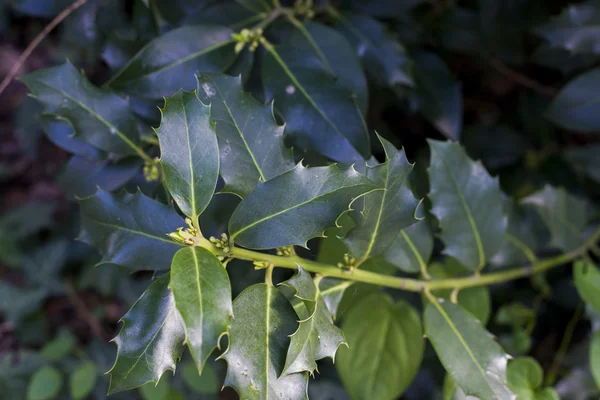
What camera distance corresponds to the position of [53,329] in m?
2.17

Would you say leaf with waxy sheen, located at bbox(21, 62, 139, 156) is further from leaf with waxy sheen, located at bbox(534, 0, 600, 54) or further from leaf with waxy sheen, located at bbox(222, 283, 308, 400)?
leaf with waxy sheen, located at bbox(534, 0, 600, 54)

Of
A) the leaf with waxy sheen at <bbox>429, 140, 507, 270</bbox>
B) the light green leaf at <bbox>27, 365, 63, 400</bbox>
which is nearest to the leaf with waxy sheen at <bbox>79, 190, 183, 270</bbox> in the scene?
the leaf with waxy sheen at <bbox>429, 140, 507, 270</bbox>

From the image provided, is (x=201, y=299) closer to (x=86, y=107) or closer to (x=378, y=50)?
(x=86, y=107)

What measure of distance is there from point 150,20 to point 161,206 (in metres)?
0.64

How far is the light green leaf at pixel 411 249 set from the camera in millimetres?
993

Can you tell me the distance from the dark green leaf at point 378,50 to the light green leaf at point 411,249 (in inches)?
15.5

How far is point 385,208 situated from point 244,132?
10.9 inches

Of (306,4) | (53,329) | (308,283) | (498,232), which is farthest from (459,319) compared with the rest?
(53,329)

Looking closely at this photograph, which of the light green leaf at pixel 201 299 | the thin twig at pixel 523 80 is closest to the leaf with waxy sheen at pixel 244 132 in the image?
the light green leaf at pixel 201 299

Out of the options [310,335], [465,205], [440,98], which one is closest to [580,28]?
[440,98]

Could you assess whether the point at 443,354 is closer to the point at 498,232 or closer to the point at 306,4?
the point at 498,232

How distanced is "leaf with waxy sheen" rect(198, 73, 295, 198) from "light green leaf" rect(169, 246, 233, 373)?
187 mm

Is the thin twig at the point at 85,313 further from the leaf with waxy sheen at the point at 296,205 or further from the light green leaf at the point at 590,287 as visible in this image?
the light green leaf at the point at 590,287

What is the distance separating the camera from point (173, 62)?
101cm
